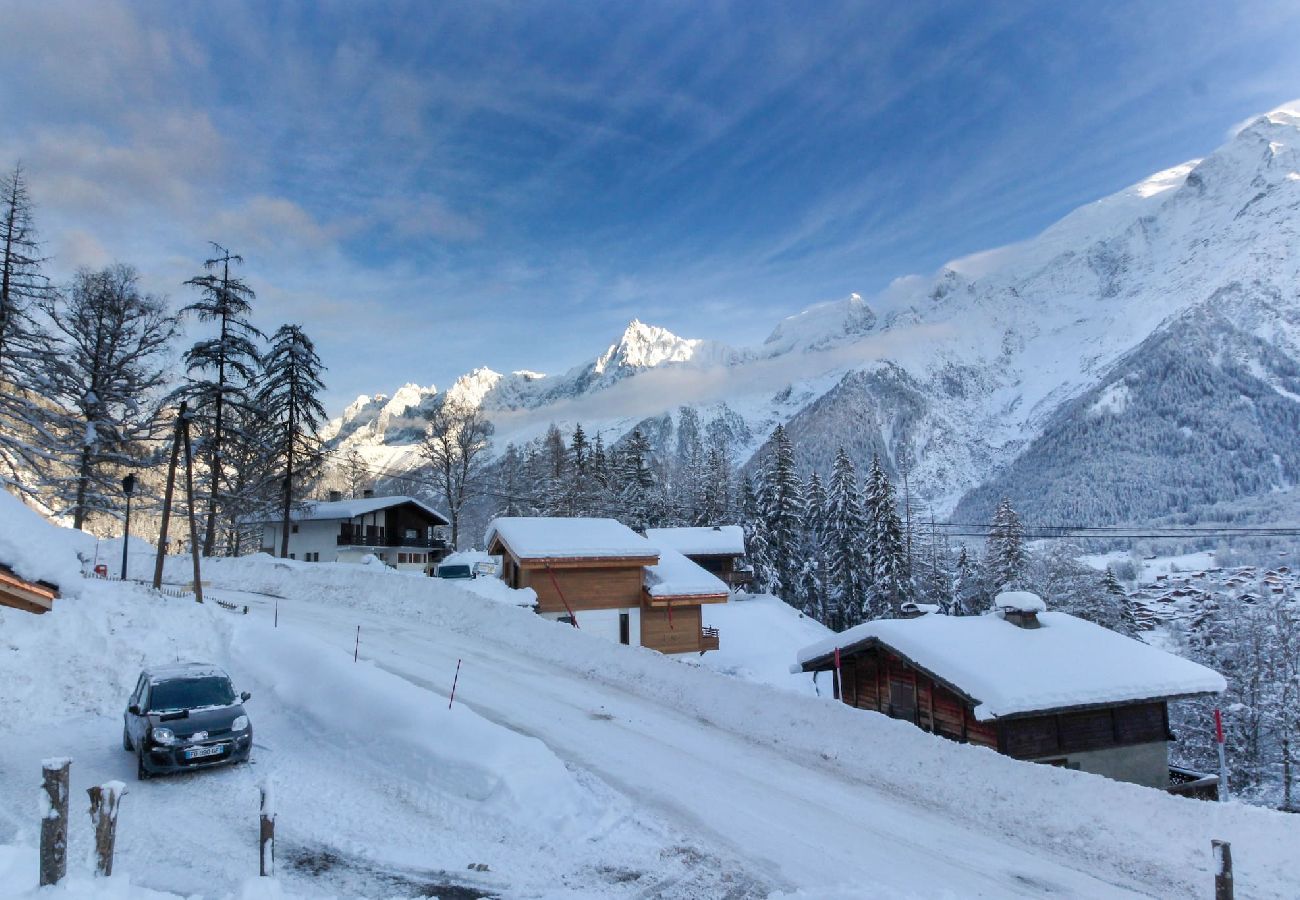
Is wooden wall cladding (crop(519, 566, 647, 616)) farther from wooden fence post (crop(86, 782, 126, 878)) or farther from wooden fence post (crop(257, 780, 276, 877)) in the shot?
wooden fence post (crop(86, 782, 126, 878))

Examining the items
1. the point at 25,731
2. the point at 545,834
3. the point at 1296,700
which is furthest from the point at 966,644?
the point at 1296,700

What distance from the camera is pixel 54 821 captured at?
593 centimetres

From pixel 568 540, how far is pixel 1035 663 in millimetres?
21611

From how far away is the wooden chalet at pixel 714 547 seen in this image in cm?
6056

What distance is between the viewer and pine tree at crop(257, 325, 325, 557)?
3994 cm

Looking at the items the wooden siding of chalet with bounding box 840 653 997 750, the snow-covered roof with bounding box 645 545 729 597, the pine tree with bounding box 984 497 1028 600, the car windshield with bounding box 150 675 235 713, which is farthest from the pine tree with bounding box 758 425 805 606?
the car windshield with bounding box 150 675 235 713

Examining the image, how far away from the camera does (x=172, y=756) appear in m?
11.5

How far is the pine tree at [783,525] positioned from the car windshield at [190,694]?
178ft


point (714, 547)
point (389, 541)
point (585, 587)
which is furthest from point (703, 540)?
point (585, 587)

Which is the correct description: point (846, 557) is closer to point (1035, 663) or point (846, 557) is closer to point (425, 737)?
point (1035, 663)

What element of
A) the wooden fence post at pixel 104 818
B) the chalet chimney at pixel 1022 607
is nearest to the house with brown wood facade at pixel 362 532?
the chalet chimney at pixel 1022 607

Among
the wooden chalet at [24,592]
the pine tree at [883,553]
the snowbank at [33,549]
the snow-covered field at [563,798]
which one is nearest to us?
the snow-covered field at [563,798]

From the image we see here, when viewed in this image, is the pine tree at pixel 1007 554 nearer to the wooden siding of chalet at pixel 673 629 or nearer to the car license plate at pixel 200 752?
the wooden siding of chalet at pixel 673 629

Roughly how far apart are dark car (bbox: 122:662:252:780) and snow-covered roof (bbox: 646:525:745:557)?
47178 millimetres
